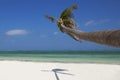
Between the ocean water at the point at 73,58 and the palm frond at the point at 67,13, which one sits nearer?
the palm frond at the point at 67,13

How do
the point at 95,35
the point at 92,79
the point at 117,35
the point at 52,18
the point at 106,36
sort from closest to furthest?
→ 1. the point at 117,35
2. the point at 106,36
3. the point at 95,35
4. the point at 92,79
5. the point at 52,18

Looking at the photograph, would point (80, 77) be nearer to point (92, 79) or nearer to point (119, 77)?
point (92, 79)

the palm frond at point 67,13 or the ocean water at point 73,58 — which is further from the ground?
the palm frond at point 67,13

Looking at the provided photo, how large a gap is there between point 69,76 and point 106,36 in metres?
8.75

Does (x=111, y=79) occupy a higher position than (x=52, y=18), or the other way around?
(x=52, y=18)

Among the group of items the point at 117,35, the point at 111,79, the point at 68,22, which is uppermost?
the point at 68,22

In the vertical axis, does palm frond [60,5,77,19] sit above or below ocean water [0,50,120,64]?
above

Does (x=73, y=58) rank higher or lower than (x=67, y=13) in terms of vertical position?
lower

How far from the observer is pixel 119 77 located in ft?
35.4

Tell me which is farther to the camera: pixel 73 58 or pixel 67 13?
pixel 73 58

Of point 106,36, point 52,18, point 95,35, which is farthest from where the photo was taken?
point 52,18

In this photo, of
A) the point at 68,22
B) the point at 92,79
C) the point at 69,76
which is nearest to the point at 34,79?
the point at 69,76

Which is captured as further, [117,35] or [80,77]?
[80,77]

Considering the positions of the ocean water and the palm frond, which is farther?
the ocean water
